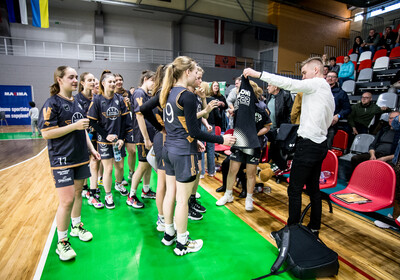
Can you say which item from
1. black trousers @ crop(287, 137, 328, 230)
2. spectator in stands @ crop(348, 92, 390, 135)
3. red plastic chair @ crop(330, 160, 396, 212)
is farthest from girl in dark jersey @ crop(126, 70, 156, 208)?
spectator in stands @ crop(348, 92, 390, 135)

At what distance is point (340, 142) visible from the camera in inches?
199

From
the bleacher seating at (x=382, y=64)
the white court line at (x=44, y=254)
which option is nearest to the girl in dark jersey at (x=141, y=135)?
the white court line at (x=44, y=254)

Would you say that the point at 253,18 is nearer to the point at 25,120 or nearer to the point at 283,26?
the point at 283,26

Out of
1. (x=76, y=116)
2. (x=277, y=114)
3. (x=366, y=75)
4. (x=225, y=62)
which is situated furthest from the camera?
(x=225, y=62)

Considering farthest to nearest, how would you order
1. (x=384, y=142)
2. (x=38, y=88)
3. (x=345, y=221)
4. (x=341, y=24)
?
(x=341, y=24), (x=38, y=88), (x=384, y=142), (x=345, y=221)

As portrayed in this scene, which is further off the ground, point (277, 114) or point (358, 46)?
point (358, 46)

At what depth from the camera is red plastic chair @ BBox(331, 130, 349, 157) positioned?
4941 mm

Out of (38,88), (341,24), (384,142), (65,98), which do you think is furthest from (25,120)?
(341,24)

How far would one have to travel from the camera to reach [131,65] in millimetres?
12375

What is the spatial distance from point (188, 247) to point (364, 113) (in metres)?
4.66

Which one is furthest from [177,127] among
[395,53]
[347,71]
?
[395,53]

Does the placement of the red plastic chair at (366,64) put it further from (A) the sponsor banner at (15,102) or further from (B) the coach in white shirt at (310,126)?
(A) the sponsor banner at (15,102)

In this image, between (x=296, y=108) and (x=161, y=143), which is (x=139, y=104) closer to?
(x=161, y=143)

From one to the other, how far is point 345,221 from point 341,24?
60.8ft
